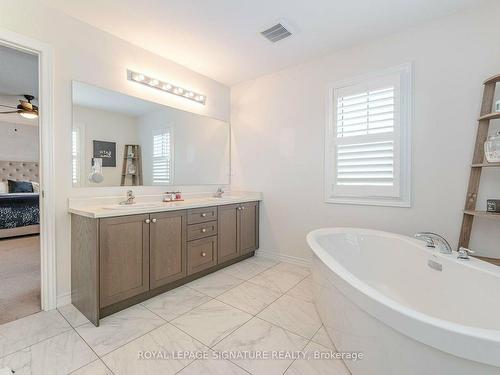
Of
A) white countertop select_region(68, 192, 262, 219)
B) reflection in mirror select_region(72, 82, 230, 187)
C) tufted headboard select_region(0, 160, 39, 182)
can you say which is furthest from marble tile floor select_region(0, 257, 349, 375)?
tufted headboard select_region(0, 160, 39, 182)

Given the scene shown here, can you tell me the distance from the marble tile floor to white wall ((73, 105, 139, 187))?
117cm

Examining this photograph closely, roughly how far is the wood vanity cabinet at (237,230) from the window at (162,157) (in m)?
0.75

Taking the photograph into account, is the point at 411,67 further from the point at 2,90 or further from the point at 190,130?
the point at 2,90

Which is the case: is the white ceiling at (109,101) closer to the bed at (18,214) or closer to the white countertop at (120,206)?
the white countertop at (120,206)

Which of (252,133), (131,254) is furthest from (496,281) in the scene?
(252,133)

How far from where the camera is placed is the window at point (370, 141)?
89.1 inches

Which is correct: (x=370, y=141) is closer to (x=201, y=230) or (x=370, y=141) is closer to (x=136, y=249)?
(x=201, y=230)

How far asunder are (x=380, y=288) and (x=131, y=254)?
2.09 metres

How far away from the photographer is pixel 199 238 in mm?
2504

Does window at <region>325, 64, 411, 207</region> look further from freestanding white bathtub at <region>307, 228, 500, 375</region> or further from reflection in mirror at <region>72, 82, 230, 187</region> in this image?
reflection in mirror at <region>72, 82, 230, 187</region>

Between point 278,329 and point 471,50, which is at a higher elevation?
point 471,50

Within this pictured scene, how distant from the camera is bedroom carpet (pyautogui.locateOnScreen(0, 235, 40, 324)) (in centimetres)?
195

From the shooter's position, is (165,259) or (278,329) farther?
(165,259)

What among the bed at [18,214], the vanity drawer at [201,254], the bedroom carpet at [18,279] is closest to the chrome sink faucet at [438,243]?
the vanity drawer at [201,254]
